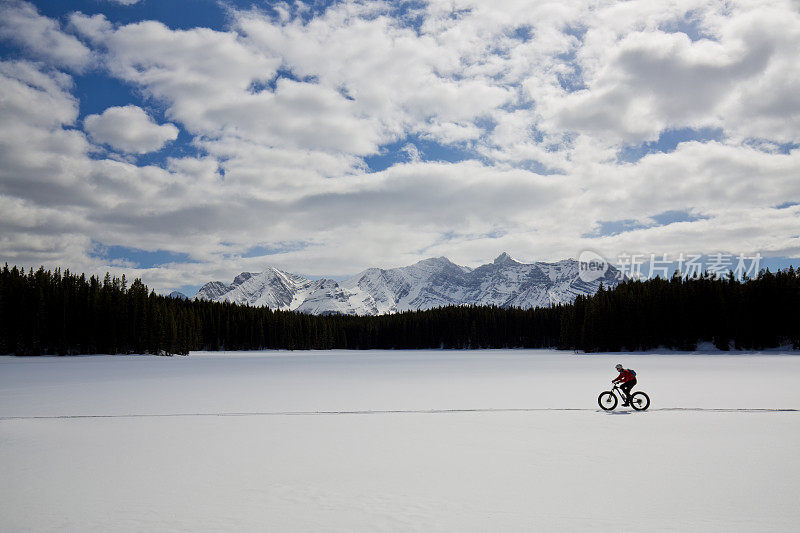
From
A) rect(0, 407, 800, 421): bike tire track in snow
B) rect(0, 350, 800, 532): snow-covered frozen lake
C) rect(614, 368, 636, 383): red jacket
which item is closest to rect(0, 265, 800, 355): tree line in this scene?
rect(0, 350, 800, 532): snow-covered frozen lake

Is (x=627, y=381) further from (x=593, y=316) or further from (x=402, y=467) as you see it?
(x=593, y=316)

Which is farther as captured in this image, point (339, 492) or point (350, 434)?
point (350, 434)

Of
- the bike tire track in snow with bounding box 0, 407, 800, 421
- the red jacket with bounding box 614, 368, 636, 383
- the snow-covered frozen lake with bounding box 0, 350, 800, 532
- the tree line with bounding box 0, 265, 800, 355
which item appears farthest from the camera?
the tree line with bounding box 0, 265, 800, 355

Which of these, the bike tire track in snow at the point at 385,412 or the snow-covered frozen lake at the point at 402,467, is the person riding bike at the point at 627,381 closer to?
the snow-covered frozen lake at the point at 402,467

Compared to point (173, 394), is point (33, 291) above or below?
above

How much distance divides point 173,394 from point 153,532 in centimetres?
2454

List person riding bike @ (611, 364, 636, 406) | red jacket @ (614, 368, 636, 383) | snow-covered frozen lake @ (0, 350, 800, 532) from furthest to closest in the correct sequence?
red jacket @ (614, 368, 636, 383) < person riding bike @ (611, 364, 636, 406) < snow-covered frozen lake @ (0, 350, 800, 532)

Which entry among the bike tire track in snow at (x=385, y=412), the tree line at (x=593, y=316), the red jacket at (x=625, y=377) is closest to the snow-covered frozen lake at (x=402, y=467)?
the bike tire track in snow at (x=385, y=412)

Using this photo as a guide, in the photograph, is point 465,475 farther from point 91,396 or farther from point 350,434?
point 91,396

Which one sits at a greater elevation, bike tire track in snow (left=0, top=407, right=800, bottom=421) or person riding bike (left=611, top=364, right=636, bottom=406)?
person riding bike (left=611, top=364, right=636, bottom=406)

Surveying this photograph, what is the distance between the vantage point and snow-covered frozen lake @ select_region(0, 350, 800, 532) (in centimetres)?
902

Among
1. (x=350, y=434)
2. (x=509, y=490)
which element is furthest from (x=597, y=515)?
(x=350, y=434)

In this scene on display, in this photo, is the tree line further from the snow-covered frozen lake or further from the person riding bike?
the person riding bike

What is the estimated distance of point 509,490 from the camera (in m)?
10.6
